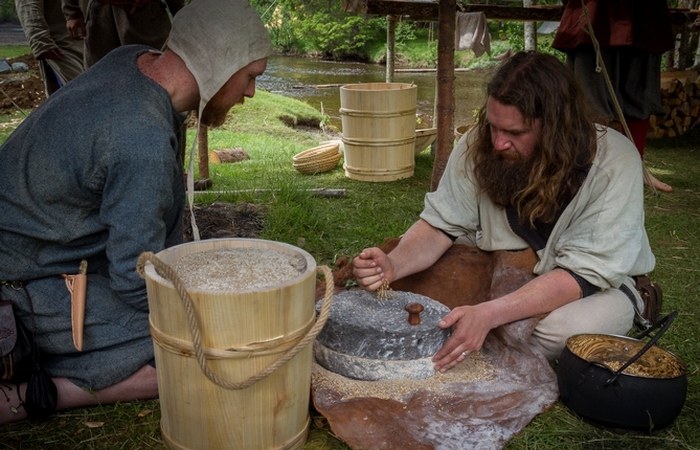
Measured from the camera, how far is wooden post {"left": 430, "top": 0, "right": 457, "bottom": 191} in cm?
503

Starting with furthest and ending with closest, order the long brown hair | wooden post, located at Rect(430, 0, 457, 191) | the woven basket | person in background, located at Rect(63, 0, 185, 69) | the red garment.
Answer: the woven basket
the red garment
wooden post, located at Rect(430, 0, 457, 191)
person in background, located at Rect(63, 0, 185, 69)
the long brown hair

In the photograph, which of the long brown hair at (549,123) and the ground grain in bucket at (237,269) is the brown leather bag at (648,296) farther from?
the ground grain in bucket at (237,269)

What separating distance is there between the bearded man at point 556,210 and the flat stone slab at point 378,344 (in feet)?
0.25

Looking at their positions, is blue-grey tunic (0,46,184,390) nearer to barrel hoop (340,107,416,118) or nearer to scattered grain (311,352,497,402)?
scattered grain (311,352,497,402)

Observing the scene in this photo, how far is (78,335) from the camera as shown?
2.33 metres

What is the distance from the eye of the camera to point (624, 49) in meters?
5.76

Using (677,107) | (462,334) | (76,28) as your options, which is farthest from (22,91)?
(462,334)

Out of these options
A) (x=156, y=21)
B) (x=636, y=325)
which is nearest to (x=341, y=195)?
(x=156, y=21)

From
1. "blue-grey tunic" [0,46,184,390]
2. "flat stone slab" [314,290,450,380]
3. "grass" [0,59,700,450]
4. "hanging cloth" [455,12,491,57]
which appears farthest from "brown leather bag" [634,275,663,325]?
"hanging cloth" [455,12,491,57]

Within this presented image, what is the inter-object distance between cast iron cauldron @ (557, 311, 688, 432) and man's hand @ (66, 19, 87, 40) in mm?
4227

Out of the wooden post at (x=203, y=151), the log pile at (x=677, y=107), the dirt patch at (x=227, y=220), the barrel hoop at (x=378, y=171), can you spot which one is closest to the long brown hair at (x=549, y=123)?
the dirt patch at (x=227, y=220)

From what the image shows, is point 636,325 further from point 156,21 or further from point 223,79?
point 156,21

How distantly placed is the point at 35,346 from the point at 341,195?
3.72 m

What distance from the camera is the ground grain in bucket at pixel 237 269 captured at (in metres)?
1.94
